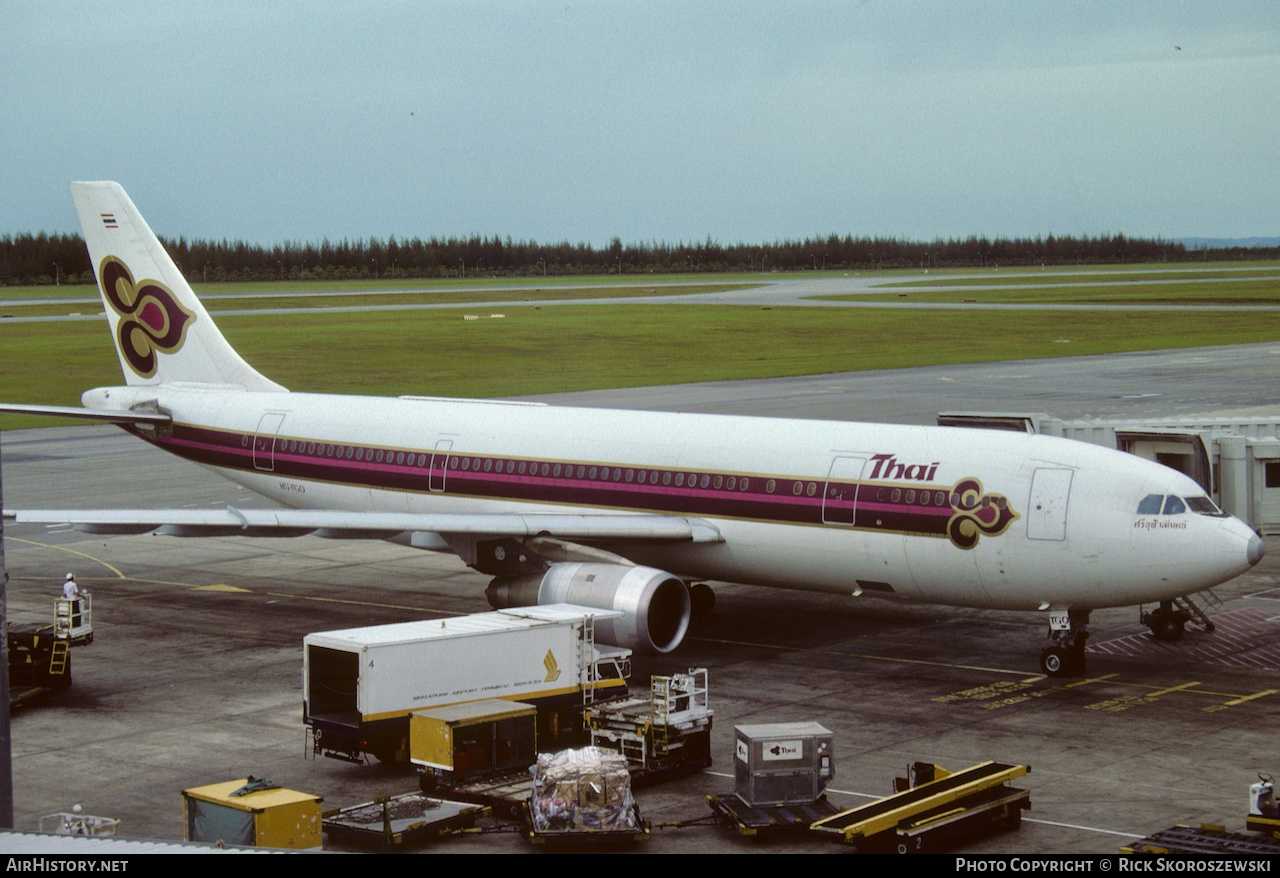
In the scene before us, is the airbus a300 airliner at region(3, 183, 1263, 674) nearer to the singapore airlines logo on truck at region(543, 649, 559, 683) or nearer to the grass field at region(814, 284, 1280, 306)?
the singapore airlines logo on truck at region(543, 649, 559, 683)

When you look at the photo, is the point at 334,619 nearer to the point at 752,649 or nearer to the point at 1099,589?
the point at 752,649

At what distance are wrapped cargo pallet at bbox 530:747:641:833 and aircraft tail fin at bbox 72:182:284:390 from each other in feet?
77.0

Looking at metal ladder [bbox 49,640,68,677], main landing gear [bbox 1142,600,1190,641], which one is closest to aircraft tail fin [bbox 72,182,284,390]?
metal ladder [bbox 49,640,68,677]

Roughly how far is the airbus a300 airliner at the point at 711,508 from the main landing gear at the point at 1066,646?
0.14ft

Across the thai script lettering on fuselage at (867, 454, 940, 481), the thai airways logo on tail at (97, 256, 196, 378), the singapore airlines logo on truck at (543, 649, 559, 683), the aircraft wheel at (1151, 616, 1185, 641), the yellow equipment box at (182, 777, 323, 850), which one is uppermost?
the thai airways logo on tail at (97, 256, 196, 378)

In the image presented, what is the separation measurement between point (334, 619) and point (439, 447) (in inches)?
182

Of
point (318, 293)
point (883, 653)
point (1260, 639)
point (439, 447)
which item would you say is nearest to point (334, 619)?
point (439, 447)

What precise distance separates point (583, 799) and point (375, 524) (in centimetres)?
1257

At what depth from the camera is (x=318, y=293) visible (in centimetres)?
19038

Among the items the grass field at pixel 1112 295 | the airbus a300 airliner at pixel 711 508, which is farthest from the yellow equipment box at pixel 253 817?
the grass field at pixel 1112 295

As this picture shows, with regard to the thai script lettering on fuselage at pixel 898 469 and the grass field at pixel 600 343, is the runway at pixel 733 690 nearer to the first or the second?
the thai script lettering on fuselage at pixel 898 469

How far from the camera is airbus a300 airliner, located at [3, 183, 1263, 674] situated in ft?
88.2

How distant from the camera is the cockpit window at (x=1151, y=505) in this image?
2658cm

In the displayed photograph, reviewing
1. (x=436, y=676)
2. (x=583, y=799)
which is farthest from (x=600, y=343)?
(x=583, y=799)
